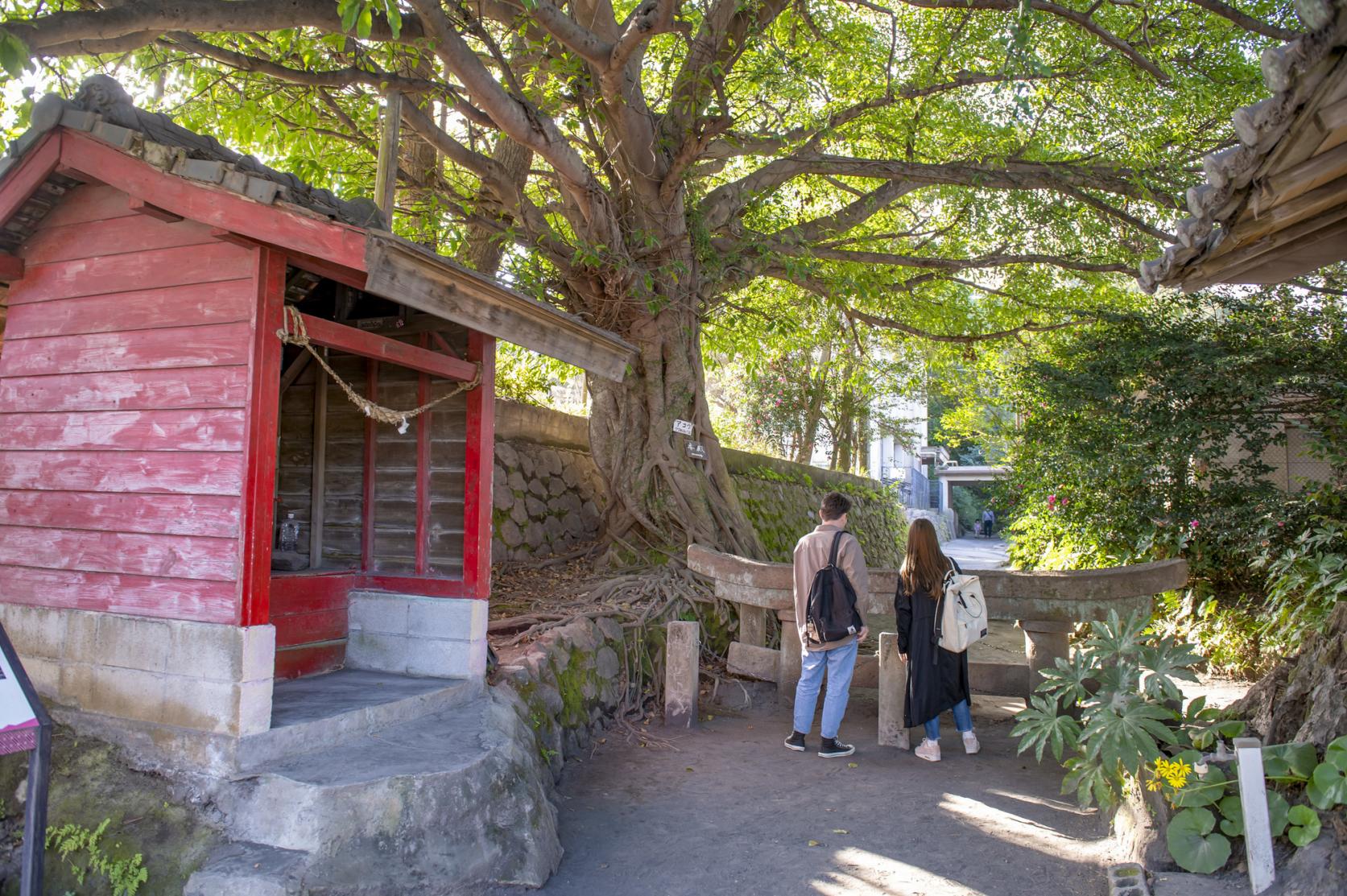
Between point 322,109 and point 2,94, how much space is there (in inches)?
107

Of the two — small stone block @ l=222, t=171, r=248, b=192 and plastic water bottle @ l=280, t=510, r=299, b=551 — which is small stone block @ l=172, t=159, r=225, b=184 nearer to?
small stone block @ l=222, t=171, r=248, b=192

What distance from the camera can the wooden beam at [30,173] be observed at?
491 centimetres

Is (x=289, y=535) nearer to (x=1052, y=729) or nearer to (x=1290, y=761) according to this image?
(x=1052, y=729)

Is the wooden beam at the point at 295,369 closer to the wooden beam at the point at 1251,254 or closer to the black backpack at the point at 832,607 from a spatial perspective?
the black backpack at the point at 832,607

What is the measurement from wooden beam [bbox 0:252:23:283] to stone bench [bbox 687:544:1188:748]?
5982 millimetres

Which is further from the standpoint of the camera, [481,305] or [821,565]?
[821,565]

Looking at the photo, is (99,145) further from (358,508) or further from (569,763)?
(569,763)

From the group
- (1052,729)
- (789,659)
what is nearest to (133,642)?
(1052,729)

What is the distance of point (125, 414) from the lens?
5066mm

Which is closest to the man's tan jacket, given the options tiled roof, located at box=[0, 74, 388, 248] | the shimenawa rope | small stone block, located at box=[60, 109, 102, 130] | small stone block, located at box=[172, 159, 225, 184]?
the shimenawa rope

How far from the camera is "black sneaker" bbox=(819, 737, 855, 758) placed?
22.6ft

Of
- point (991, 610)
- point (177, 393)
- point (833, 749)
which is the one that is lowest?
point (833, 749)

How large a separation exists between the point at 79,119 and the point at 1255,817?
22.0 feet

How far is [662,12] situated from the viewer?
6.59 metres
